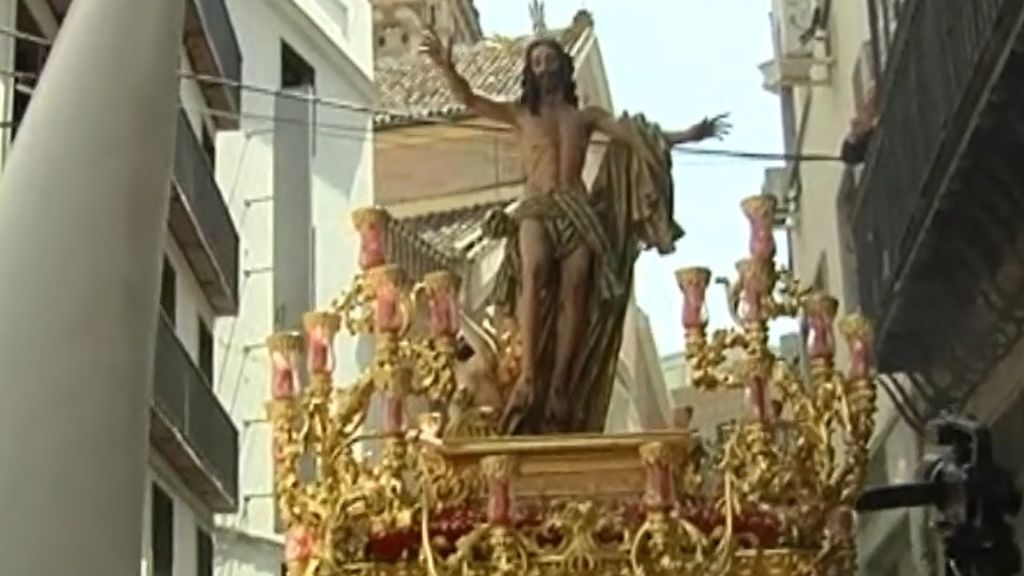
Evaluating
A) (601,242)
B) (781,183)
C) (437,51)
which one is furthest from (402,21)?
(601,242)

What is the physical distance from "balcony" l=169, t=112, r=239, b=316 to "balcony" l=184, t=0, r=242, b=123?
1.68ft

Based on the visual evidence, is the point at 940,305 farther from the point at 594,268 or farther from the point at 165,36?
the point at 165,36

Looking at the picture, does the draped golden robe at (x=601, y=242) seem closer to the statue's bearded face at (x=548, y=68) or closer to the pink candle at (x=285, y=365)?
the statue's bearded face at (x=548, y=68)

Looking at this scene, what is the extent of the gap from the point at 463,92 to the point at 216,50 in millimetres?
9371

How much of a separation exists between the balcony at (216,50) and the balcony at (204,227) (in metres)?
0.51

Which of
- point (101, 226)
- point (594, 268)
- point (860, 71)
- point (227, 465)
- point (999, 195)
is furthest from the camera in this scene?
point (227, 465)

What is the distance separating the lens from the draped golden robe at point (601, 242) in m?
8.25

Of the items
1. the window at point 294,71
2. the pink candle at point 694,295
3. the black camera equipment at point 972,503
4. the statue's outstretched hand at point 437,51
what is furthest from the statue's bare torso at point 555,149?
the window at point 294,71

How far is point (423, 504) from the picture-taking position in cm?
757

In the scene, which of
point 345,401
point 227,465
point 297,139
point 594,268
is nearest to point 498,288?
point 594,268

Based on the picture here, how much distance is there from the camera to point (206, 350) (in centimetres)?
1934

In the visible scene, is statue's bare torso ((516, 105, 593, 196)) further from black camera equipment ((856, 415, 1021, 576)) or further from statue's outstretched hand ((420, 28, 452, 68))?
black camera equipment ((856, 415, 1021, 576))

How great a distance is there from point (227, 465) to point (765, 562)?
1101 centimetres

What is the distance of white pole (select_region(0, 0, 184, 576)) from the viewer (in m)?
5.32
